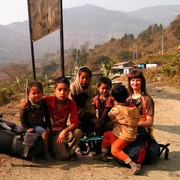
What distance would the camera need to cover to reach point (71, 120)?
146 inches

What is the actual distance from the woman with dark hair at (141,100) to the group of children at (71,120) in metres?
0.28

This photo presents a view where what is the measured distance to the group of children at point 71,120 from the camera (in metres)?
3.54

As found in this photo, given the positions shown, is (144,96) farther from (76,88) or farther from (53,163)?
(53,163)

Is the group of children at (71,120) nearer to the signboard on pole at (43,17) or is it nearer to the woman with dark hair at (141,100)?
the woman with dark hair at (141,100)

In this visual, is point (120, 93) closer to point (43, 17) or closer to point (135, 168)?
point (135, 168)

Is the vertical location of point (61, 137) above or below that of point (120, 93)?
below

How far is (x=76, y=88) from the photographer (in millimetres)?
4133

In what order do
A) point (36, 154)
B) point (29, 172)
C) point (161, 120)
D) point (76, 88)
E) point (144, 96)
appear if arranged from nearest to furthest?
1. point (29, 172)
2. point (36, 154)
3. point (144, 96)
4. point (76, 88)
5. point (161, 120)

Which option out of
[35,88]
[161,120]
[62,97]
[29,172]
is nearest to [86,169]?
[29,172]

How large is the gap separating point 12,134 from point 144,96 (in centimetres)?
178

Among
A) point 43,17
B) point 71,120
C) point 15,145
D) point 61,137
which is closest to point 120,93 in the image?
point 71,120

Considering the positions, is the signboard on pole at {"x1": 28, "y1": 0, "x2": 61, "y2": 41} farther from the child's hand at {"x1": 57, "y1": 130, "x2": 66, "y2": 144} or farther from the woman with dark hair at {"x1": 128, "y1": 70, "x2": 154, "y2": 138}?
the child's hand at {"x1": 57, "y1": 130, "x2": 66, "y2": 144}

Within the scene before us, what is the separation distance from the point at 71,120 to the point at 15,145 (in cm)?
75

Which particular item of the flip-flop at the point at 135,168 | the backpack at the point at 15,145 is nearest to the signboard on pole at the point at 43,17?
the backpack at the point at 15,145
